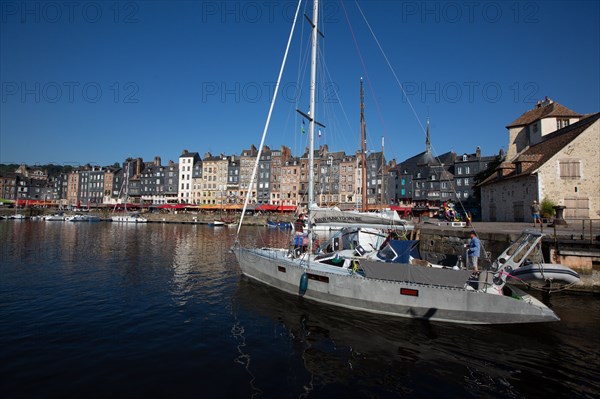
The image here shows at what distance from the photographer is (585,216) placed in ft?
91.5

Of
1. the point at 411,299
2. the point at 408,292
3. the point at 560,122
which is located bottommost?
the point at 411,299

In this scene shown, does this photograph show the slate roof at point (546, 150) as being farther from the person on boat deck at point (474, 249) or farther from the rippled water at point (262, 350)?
the person on boat deck at point (474, 249)

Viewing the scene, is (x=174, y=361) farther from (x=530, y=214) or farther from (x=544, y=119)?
(x=544, y=119)

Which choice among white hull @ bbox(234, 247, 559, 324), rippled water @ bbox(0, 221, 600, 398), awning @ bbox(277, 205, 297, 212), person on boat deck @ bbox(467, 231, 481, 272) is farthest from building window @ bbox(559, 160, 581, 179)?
awning @ bbox(277, 205, 297, 212)

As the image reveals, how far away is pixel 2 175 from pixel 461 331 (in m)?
174

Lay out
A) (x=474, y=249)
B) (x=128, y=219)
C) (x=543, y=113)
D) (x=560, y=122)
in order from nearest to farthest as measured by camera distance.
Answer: (x=474, y=249) → (x=560, y=122) → (x=543, y=113) → (x=128, y=219)

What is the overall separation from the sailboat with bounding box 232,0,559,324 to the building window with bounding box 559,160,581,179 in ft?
70.1

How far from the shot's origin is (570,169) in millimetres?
28312

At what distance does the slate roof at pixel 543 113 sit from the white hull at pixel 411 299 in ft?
122

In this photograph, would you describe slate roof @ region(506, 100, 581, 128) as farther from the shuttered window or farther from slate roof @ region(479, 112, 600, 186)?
the shuttered window

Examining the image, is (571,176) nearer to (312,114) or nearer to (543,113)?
(543,113)

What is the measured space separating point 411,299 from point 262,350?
5.75 metres

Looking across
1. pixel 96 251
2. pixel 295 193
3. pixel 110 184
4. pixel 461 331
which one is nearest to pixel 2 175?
pixel 110 184

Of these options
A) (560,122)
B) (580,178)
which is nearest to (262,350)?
(580,178)
